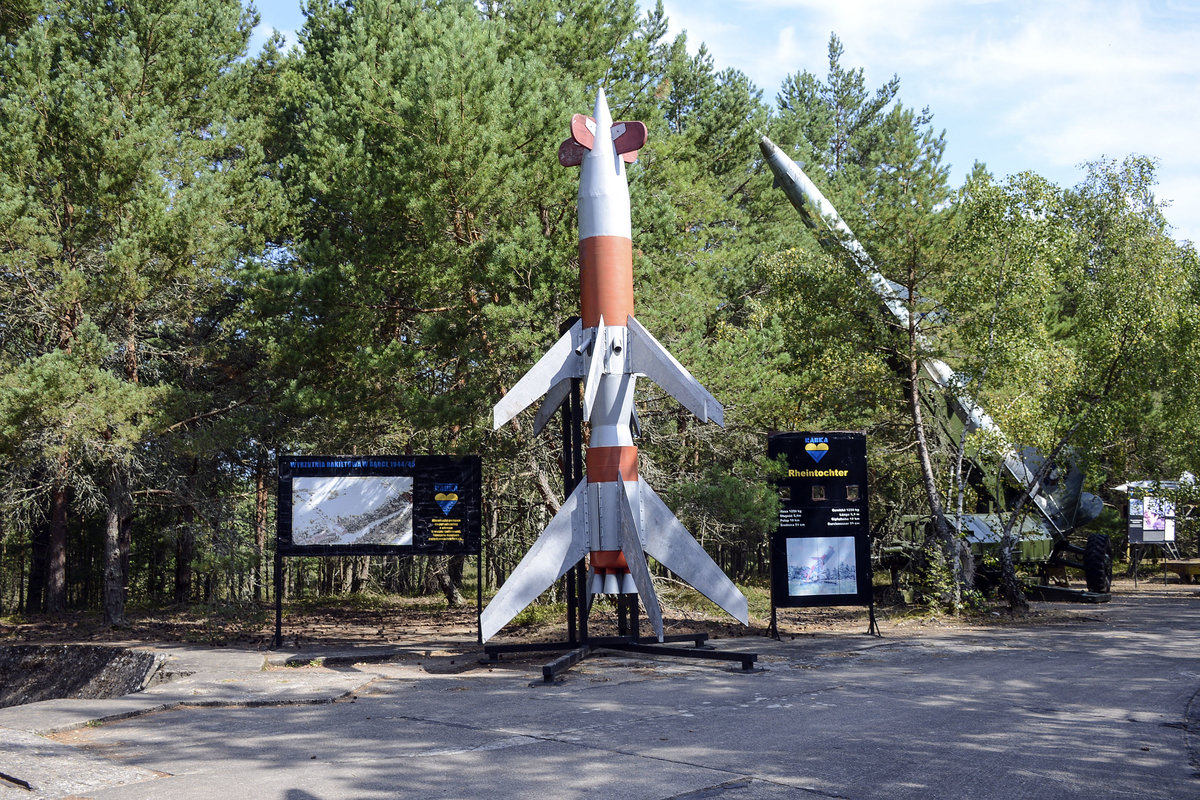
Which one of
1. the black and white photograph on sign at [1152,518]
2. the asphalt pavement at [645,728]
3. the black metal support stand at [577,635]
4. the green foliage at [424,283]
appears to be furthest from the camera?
the black and white photograph on sign at [1152,518]

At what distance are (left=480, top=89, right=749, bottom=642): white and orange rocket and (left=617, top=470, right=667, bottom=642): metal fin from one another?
0.05ft

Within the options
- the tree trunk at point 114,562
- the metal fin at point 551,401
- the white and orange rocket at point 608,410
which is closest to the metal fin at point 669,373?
the white and orange rocket at point 608,410

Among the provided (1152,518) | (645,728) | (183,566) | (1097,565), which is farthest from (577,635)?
(1152,518)

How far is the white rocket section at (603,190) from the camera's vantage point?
1157 cm

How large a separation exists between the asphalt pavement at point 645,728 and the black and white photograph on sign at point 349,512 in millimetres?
1530

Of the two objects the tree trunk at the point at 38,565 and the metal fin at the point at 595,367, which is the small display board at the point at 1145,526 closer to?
the metal fin at the point at 595,367

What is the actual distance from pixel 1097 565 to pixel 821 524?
8703mm

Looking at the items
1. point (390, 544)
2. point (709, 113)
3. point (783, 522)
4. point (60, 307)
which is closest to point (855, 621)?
point (783, 522)

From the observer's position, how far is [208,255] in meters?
16.4

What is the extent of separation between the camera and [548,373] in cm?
1159

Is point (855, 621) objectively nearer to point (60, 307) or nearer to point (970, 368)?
point (970, 368)

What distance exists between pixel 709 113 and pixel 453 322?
14448 mm

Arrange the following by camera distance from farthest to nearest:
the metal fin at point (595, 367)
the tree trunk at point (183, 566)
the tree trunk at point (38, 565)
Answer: the tree trunk at point (38, 565) < the tree trunk at point (183, 566) < the metal fin at point (595, 367)

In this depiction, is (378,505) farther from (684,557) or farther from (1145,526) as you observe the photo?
(1145,526)
